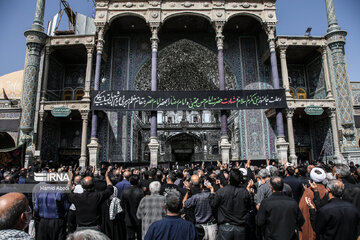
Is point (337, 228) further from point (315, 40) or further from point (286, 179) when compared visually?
point (315, 40)

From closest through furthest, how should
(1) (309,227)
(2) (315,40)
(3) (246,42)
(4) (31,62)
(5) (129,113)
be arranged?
(1) (309,227) < (4) (31,62) < (2) (315,40) < (5) (129,113) < (3) (246,42)

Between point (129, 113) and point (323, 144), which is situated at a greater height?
point (129, 113)

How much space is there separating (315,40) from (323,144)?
6219 mm

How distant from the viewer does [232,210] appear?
3.07 m

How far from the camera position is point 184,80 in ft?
68.3

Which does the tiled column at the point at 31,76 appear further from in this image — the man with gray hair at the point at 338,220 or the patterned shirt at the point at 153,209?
the man with gray hair at the point at 338,220

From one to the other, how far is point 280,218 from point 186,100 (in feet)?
38.0

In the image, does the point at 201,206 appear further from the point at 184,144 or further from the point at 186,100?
the point at 184,144

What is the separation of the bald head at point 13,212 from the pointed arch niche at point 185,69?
592 inches

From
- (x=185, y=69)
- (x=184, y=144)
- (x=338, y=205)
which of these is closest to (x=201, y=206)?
(x=338, y=205)

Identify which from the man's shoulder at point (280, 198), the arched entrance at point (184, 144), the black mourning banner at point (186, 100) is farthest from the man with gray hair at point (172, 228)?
the arched entrance at point (184, 144)

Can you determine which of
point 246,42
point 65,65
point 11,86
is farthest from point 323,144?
point 11,86

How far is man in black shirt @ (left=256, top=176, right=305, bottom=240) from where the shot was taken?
263 cm

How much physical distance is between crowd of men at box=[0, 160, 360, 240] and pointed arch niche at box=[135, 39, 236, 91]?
42.2 ft
